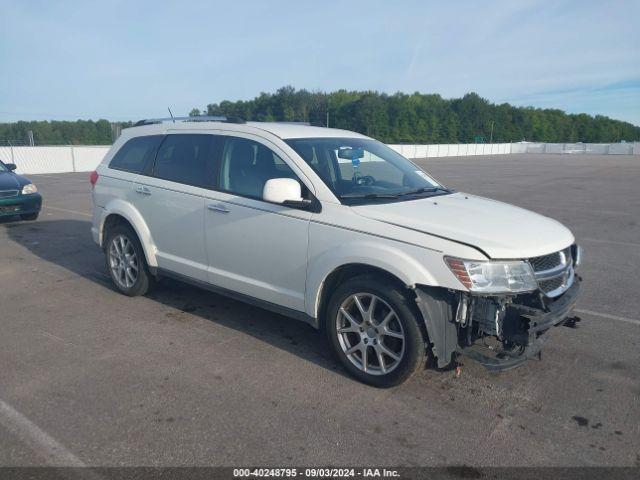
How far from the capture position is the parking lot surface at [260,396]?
306 centimetres

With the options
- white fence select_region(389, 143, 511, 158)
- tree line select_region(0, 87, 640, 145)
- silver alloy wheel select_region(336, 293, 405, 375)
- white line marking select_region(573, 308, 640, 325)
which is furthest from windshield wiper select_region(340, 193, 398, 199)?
tree line select_region(0, 87, 640, 145)

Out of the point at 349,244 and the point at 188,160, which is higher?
the point at 188,160

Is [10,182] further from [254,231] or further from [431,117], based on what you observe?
[431,117]

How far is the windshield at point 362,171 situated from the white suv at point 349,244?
18 millimetres

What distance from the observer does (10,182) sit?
1055cm

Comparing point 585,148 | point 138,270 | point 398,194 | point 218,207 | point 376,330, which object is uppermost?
point 398,194

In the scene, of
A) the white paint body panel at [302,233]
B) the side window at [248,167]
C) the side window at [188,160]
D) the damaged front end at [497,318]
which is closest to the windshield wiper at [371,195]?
the white paint body panel at [302,233]

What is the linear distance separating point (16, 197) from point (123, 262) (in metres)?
5.98

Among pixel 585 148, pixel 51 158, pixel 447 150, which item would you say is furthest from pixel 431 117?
pixel 51 158

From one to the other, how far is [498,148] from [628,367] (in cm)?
8314

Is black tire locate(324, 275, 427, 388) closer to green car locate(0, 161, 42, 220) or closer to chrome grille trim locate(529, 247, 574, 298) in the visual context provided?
chrome grille trim locate(529, 247, 574, 298)

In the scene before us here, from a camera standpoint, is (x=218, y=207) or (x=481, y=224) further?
(x=218, y=207)

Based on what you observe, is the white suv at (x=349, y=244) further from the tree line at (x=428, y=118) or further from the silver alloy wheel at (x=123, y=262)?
the tree line at (x=428, y=118)

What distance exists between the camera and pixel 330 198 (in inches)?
159
